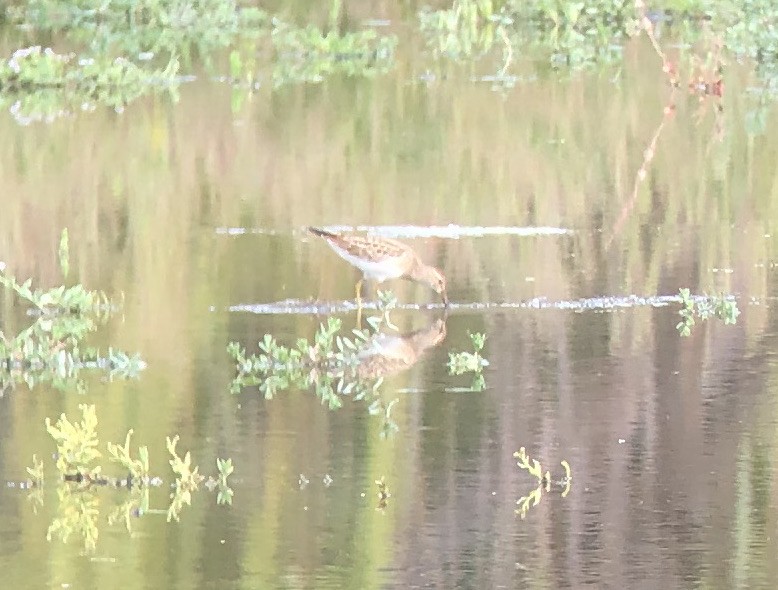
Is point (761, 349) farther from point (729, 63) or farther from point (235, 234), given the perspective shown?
point (729, 63)

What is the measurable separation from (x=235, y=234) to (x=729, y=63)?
12088mm

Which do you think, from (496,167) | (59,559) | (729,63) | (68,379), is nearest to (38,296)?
(68,379)

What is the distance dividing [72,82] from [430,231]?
8.77 meters

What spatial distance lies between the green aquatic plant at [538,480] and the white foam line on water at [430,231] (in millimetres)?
5437

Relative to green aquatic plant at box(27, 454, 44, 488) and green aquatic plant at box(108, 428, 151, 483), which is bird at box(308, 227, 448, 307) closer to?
green aquatic plant at box(108, 428, 151, 483)

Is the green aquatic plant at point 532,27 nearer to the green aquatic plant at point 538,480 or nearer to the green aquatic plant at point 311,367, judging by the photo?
the green aquatic plant at point 311,367

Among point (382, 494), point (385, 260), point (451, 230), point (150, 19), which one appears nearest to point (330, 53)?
point (150, 19)

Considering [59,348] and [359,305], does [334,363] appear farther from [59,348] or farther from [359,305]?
[359,305]

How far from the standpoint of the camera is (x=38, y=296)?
424 inches

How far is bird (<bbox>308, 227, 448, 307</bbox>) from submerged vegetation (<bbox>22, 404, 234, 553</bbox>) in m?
3.27

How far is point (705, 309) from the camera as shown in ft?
35.6

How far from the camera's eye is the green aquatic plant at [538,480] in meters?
7.45

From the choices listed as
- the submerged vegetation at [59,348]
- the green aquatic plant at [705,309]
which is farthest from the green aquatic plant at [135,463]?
the green aquatic plant at [705,309]

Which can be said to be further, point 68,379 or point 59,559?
point 68,379
